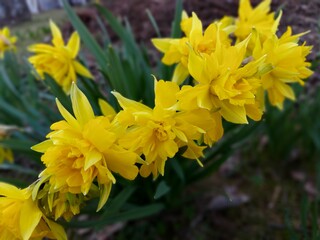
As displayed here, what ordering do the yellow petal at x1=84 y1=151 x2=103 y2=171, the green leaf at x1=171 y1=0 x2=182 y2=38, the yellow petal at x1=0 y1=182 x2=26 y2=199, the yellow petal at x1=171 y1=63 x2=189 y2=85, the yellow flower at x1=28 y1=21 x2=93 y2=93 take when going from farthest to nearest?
the green leaf at x1=171 y1=0 x2=182 y2=38
the yellow flower at x1=28 y1=21 x2=93 y2=93
the yellow petal at x1=171 y1=63 x2=189 y2=85
the yellow petal at x1=0 y1=182 x2=26 y2=199
the yellow petal at x1=84 y1=151 x2=103 y2=171

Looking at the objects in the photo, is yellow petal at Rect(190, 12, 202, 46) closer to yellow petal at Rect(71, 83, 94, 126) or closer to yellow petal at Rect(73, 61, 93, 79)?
yellow petal at Rect(71, 83, 94, 126)

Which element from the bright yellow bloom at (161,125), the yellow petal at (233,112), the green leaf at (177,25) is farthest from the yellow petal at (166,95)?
the green leaf at (177,25)

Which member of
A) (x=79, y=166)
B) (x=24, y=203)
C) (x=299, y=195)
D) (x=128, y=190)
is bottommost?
(x=299, y=195)

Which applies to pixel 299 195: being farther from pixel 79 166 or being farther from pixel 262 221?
pixel 79 166

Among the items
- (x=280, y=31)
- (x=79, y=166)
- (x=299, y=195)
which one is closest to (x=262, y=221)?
(x=299, y=195)

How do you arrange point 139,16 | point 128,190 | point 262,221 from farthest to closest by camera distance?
point 139,16, point 262,221, point 128,190

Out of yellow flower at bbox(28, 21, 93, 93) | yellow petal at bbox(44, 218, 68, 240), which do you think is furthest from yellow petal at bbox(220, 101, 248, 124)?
yellow flower at bbox(28, 21, 93, 93)

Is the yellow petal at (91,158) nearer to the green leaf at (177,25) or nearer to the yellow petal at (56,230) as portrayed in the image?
the yellow petal at (56,230)
